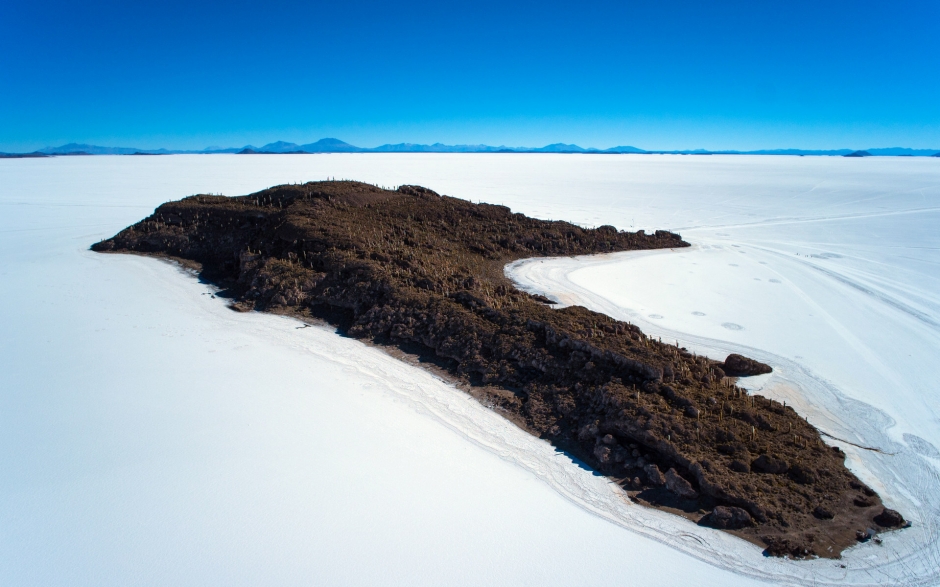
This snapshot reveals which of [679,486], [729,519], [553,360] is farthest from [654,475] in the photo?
[553,360]

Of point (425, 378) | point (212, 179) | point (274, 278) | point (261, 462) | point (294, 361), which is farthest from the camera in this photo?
point (212, 179)

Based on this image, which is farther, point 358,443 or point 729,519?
point 358,443

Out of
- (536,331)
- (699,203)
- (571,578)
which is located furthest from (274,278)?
(699,203)

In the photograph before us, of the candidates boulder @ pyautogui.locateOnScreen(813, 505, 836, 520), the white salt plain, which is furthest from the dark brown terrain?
the white salt plain

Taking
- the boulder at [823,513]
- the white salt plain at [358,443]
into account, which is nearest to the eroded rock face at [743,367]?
the white salt plain at [358,443]

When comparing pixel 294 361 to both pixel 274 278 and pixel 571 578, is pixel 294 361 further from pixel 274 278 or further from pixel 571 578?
pixel 571 578

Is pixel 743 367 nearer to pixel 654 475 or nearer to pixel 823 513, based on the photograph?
pixel 823 513
